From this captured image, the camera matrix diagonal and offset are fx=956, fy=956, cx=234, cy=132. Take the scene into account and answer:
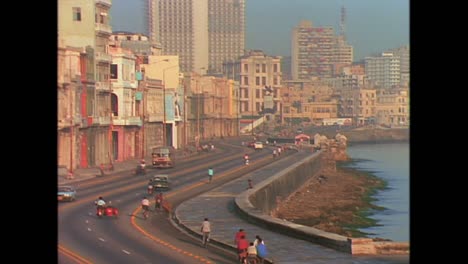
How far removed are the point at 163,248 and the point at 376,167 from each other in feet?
77.0

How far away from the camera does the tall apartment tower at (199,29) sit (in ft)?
102

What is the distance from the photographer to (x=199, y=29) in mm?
34344

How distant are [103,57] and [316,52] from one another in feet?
94.9

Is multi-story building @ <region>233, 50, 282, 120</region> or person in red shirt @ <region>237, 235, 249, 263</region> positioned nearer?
person in red shirt @ <region>237, 235, 249, 263</region>

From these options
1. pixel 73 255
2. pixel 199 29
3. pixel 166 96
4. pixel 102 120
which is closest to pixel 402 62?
pixel 199 29

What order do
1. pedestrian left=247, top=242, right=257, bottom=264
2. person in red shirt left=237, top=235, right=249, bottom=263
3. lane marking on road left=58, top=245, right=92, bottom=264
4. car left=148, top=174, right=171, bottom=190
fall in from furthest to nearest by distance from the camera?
car left=148, top=174, right=171, bottom=190
lane marking on road left=58, top=245, right=92, bottom=264
person in red shirt left=237, top=235, right=249, bottom=263
pedestrian left=247, top=242, right=257, bottom=264

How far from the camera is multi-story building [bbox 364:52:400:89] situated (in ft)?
141

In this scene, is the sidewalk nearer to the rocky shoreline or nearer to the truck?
the truck

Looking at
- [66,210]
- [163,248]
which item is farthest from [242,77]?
[163,248]

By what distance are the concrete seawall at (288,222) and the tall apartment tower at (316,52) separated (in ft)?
51.0

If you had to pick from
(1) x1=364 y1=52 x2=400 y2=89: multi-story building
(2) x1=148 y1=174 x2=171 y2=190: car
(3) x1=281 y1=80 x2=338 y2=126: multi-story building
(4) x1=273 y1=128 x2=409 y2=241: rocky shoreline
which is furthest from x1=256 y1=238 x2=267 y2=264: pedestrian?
(1) x1=364 y1=52 x2=400 y2=89: multi-story building

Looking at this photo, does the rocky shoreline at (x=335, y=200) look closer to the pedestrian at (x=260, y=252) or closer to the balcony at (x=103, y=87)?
the balcony at (x=103, y=87)
